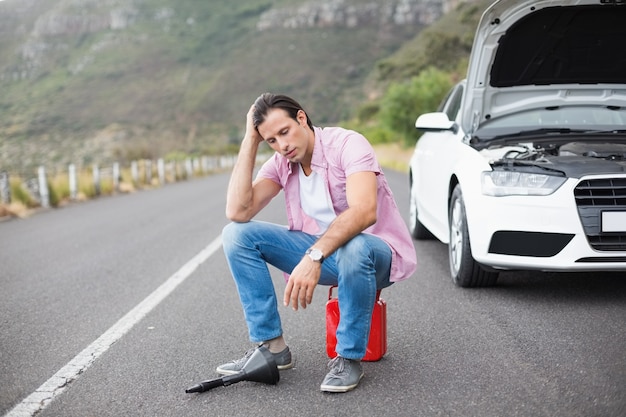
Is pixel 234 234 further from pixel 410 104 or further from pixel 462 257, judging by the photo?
pixel 410 104

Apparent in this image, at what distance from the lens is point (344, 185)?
3865mm

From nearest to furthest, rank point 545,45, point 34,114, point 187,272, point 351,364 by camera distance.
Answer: point 351,364 → point 545,45 → point 187,272 → point 34,114

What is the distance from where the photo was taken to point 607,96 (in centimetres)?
640

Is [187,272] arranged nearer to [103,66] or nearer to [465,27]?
[465,27]

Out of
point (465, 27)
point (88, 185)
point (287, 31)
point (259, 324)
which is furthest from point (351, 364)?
point (287, 31)

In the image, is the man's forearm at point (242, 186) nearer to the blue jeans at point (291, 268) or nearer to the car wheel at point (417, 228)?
the blue jeans at point (291, 268)

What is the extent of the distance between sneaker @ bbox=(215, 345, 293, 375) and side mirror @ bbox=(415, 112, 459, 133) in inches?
118

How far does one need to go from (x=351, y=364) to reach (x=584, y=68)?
401 centimetres

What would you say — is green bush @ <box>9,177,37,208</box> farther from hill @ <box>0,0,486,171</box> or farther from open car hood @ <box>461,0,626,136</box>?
hill @ <box>0,0,486,171</box>

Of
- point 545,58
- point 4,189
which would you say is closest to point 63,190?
point 4,189

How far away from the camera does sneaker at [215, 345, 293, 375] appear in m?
3.80

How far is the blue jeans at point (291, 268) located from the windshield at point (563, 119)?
109 inches

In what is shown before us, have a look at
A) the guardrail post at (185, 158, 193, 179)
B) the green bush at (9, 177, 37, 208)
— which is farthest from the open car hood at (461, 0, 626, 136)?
the guardrail post at (185, 158, 193, 179)

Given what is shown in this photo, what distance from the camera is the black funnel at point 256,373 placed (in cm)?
363
